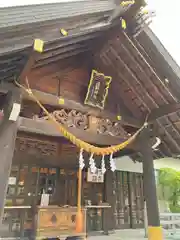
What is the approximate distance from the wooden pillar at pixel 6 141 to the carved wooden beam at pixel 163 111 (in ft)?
10.3

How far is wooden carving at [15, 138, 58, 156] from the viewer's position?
21.4 feet

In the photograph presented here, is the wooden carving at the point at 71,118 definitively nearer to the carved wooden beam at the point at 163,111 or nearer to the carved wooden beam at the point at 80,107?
the carved wooden beam at the point at 80,107

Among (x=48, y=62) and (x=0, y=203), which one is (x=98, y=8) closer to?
(x=48, y=62)

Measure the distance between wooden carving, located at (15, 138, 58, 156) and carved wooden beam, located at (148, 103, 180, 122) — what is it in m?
3.31

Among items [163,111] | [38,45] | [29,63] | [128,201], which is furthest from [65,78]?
[128,201]

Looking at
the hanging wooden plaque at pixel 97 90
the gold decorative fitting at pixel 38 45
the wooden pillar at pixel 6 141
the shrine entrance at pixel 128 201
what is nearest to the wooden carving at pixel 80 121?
the hanging wooden plaque at pixel 97 90

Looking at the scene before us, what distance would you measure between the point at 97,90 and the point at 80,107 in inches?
22.9

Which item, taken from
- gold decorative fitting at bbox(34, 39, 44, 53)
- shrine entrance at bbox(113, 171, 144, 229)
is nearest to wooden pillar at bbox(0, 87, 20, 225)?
gold decorative fitting at bbox(34, 39, 44, 53)

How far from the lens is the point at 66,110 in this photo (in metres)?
4.48

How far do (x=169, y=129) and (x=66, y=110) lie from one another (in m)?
2.60

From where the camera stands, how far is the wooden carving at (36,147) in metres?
6.53

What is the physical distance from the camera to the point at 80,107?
4543 mm

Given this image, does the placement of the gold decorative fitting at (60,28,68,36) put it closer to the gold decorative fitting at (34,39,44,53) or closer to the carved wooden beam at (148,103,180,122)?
the gold decorative fitting at (34,39,44,53)

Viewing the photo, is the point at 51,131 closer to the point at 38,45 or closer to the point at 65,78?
the point at 65,78
